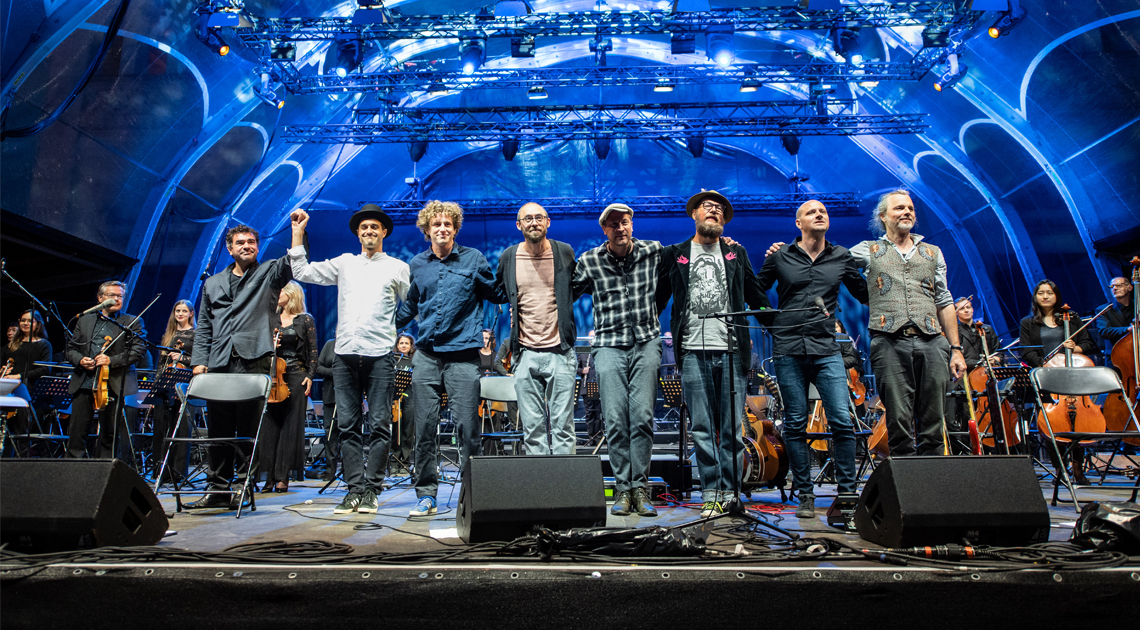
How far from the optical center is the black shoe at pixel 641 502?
364 cm

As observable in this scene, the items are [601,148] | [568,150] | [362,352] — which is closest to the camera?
[362,352]

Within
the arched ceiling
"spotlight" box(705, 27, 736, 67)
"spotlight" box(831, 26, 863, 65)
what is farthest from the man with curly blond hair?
"spotlight" box(831, 26, 863, 65)

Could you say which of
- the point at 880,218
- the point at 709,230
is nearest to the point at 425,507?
the point at 709,230

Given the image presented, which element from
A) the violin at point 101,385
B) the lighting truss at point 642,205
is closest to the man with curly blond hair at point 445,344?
the violin at point 101,385

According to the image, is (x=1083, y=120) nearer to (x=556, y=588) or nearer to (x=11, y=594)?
(x=556, y=588)

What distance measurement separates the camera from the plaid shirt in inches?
148

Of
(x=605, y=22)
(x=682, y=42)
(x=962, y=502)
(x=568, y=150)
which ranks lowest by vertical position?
(x=962, y=502)

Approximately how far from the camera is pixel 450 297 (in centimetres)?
391

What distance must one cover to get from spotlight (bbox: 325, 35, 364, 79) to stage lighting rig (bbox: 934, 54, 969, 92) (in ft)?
26.0

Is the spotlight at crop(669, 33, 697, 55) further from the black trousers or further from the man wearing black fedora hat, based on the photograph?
the black trousers

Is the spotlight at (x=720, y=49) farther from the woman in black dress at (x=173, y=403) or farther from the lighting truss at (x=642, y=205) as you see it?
the woman in black dress at (x=173, y=403)

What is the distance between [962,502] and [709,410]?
1.48 metres

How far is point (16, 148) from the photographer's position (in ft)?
24.1

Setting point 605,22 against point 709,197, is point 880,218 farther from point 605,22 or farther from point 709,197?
point 605,22
